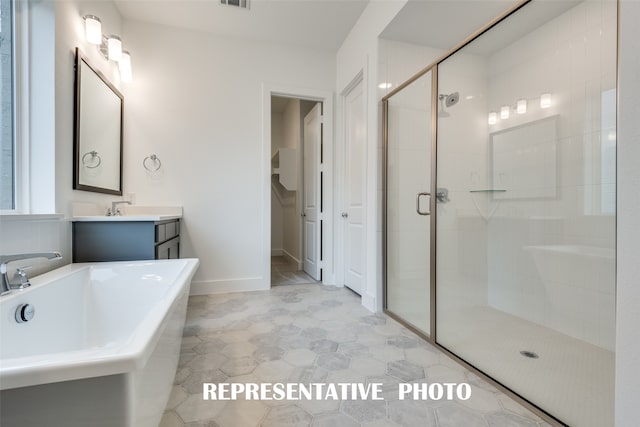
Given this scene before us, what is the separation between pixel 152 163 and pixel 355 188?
2037mm

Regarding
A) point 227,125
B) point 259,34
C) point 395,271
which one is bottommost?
point 395,271

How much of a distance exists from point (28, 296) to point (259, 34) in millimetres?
2927

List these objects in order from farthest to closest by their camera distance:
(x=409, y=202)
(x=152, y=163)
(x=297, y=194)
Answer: (x=297, y=194) → (x=152, y=163) → (x=409, y=202)

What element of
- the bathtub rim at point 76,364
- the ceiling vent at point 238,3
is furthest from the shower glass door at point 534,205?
the ceiling vent at point 238,3

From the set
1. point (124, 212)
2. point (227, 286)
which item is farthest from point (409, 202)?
point (124, 212)

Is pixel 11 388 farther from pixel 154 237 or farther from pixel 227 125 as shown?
pixel 227 125

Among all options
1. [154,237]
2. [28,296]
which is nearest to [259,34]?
[154,237]

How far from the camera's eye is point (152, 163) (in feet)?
9.35

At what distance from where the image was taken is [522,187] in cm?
204

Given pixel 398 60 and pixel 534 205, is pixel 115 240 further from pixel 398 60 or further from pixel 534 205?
pixel 534 205

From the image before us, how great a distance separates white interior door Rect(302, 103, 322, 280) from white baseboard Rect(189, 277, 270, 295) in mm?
755

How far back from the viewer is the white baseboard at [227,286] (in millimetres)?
2996

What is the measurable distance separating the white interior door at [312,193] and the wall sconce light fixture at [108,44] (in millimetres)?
1909

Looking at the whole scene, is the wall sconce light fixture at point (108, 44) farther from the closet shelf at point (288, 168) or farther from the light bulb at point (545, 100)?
the light bulb at point (545, 100)
